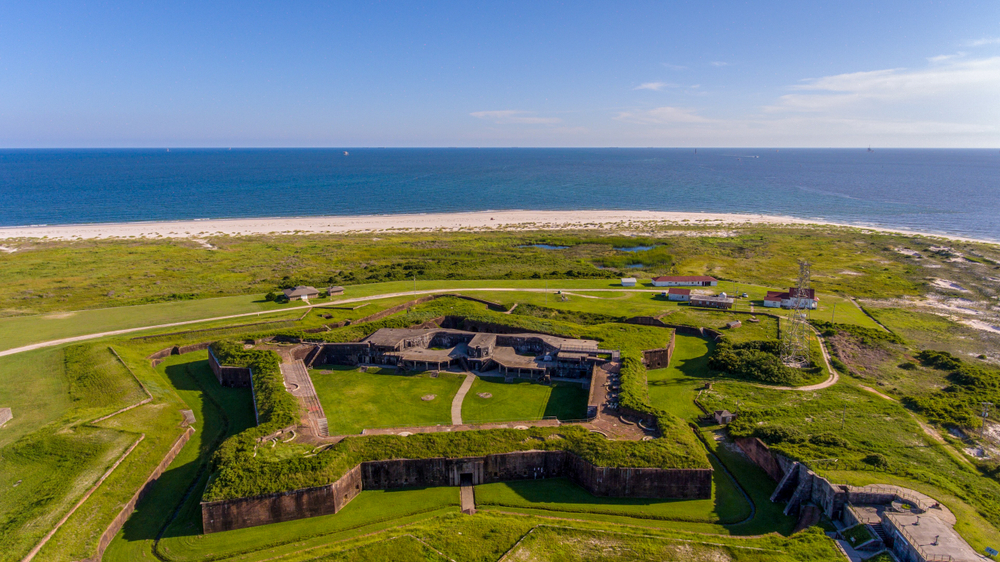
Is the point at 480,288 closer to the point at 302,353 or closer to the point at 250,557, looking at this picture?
the point at 302,353

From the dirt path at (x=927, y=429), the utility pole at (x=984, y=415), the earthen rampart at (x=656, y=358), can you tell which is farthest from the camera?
the earthen rampart at (x=656, y=358)

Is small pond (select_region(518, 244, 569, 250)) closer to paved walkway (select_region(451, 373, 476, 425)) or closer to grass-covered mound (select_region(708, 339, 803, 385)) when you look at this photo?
grass-covered mound (select_region(708, 339, 803, 385))

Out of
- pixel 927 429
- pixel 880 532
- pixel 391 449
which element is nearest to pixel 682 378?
pixel 927 429

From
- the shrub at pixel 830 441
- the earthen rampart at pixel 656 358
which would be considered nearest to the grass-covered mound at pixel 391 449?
the earthen rampart at pixel 656 358

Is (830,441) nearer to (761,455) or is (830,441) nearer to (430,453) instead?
(761,455)

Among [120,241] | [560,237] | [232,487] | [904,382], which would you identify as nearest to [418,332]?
[232,487]

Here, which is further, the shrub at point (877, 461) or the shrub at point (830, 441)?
the shrub at point (830, 441)

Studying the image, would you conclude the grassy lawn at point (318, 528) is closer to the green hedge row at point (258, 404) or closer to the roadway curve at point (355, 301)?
the green hedge row at point (258, 404)

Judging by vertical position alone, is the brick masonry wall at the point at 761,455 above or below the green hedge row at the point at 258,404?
below
